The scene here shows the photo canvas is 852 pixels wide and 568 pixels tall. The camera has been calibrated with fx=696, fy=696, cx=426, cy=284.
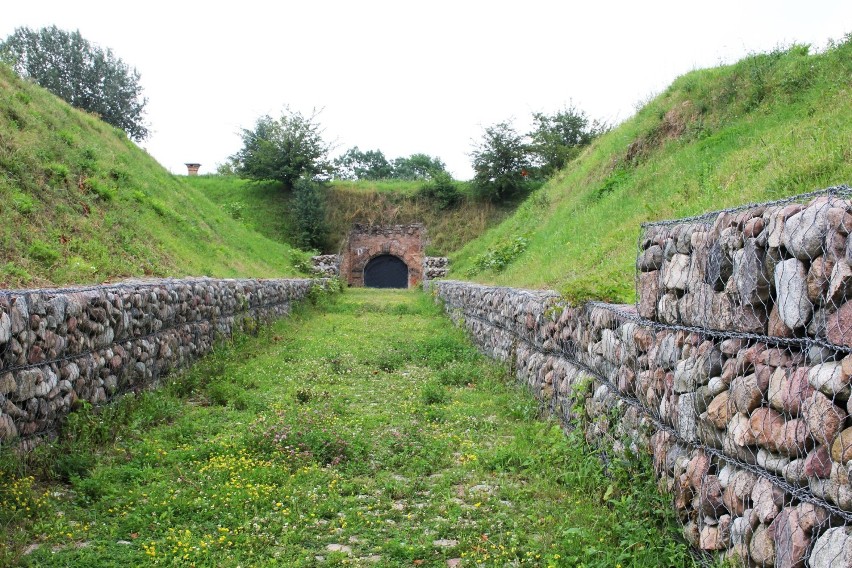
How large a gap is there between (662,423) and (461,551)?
4.56 feet

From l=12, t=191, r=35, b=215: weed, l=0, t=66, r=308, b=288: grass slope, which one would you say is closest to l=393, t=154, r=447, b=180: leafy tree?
l=0, t=66, r=308, b=288: grass slope

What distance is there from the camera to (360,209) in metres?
32.8

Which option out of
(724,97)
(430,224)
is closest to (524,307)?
(724,97)

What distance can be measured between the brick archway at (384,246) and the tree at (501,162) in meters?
3.79

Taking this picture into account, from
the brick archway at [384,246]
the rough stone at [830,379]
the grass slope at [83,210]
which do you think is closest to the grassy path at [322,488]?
the rough stone at [830,379]

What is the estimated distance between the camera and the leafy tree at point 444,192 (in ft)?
107

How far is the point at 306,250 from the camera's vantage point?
29125 mm

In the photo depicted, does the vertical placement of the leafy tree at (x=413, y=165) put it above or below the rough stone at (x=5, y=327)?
above

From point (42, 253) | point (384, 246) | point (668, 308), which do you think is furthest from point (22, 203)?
point (384, 246)

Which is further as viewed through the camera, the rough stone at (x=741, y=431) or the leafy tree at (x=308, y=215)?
the leafy tree at (x=308, y=215)

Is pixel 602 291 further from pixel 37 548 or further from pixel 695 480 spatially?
pixel 37 548

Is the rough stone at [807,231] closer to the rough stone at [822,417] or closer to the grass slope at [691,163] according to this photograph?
the rough stone at [822,417]

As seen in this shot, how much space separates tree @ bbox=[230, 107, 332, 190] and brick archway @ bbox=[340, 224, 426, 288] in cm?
359

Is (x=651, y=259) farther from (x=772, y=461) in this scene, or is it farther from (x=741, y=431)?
(x=772, y=461)
